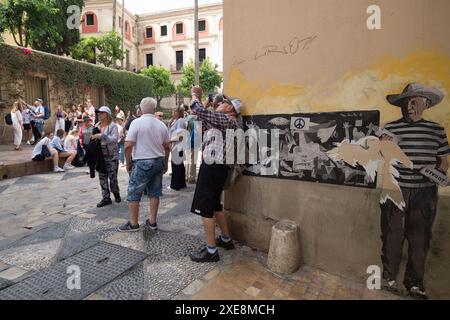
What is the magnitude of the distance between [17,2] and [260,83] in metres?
17.6

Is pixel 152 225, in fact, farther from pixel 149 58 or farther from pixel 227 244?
pixel 149 58

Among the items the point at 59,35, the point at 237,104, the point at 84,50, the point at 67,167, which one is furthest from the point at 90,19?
the point at 237,104

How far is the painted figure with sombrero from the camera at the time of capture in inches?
103

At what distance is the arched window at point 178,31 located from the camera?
41.9 m

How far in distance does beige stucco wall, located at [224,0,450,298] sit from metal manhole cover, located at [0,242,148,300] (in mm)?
1457

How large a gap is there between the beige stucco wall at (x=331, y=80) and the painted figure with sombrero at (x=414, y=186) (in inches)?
2.7

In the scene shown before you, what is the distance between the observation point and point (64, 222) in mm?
4637

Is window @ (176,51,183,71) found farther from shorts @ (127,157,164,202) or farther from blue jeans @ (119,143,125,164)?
shorts @ (127,157,164,202)

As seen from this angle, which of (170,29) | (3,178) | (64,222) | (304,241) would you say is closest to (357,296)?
(304,241)

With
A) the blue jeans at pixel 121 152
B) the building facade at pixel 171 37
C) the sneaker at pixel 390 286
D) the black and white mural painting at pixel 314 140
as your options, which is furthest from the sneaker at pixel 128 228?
the building facade at pixel 171 37

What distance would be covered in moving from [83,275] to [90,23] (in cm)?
4085

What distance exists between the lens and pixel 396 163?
280 centimetres

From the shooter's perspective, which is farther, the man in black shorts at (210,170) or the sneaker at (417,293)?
the man in black shorts at (210,170)

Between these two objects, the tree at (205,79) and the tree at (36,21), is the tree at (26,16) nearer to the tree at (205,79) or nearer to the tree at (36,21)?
the tree at (36,21)
